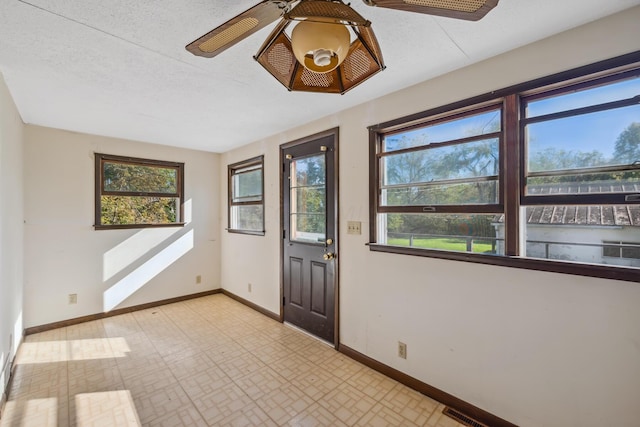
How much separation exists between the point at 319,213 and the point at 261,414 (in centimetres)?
176

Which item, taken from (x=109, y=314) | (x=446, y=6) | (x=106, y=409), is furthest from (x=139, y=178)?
(x=446, y=6)

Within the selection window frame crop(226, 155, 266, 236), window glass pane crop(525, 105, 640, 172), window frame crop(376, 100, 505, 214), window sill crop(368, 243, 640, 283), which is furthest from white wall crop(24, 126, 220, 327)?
window glass pane crop(525, 105, 640, 172)

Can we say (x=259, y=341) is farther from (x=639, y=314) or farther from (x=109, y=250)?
(x=639, y=314)

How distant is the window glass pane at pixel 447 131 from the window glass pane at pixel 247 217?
2.06m

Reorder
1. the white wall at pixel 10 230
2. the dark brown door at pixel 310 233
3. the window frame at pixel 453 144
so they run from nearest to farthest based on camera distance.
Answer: the window frame at pixel 453 144
the white wall at pixel 10 230
the dark brown door at pixel 310 233

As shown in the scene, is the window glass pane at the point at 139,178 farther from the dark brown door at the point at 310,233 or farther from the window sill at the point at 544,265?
the window sill at the point at 544,265

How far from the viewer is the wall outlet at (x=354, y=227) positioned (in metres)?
2.53

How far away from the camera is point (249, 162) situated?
394 centimetres

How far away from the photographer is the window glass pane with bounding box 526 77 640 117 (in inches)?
55.2

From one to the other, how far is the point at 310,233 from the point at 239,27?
2.26m

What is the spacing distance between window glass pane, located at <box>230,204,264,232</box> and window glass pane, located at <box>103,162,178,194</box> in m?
0.91

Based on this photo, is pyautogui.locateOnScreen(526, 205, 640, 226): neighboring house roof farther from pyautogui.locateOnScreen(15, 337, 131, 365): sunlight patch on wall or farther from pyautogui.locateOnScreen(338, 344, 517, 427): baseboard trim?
pyautogui.locateOnScreen(15, 337, 131, 365): sunlight patch on wall

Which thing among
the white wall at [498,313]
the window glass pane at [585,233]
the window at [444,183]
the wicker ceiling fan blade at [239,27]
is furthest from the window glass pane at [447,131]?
the wicker ceiling fan blade at [239,27]

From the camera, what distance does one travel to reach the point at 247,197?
13.4ft
